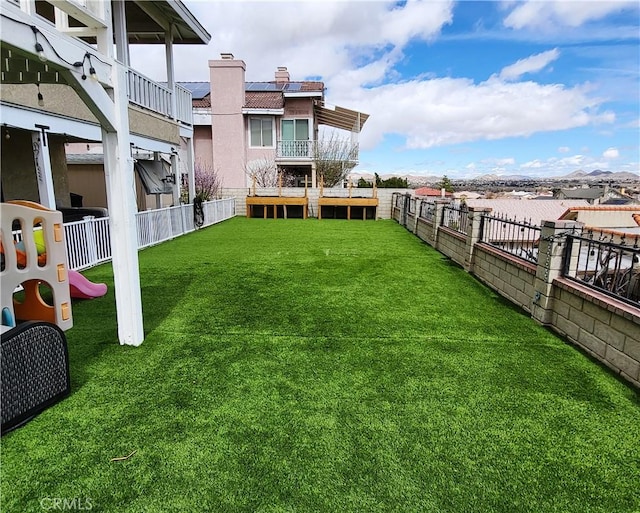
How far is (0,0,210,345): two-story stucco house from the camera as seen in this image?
109 inches

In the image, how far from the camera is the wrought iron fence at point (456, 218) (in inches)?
304

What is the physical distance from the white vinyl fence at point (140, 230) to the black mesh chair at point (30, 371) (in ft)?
14.2

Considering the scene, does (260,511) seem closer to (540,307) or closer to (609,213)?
(540,307)

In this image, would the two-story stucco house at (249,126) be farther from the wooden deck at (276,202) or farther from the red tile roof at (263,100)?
the wooden deck at (276,202)

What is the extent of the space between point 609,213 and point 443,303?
6.27 meters

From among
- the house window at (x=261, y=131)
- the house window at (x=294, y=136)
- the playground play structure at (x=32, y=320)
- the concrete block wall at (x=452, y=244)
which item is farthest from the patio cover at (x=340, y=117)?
the playground play structure at (x=32, y=320)

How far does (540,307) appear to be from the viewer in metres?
4.53

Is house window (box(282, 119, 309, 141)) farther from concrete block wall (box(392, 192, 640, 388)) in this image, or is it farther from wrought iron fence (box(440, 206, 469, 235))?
concrete block wall (box(392, 192, 640, 388))

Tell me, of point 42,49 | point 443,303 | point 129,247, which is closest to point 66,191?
point 129,247

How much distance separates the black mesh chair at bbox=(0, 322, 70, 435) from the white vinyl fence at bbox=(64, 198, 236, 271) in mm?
4337

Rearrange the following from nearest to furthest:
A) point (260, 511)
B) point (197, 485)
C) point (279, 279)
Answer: point (260, 511) → point (197, 485) → point (279, 279)

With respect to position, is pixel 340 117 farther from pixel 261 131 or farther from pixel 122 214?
pixel 122 214

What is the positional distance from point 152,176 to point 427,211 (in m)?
7.74

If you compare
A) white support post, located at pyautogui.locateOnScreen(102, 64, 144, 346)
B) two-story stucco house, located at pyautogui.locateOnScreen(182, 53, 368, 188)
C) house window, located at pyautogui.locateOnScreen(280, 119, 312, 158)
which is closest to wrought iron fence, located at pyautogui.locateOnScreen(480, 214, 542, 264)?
white support post, located at pyautogui.locateOnScreen(102, 64, 144, 346)
